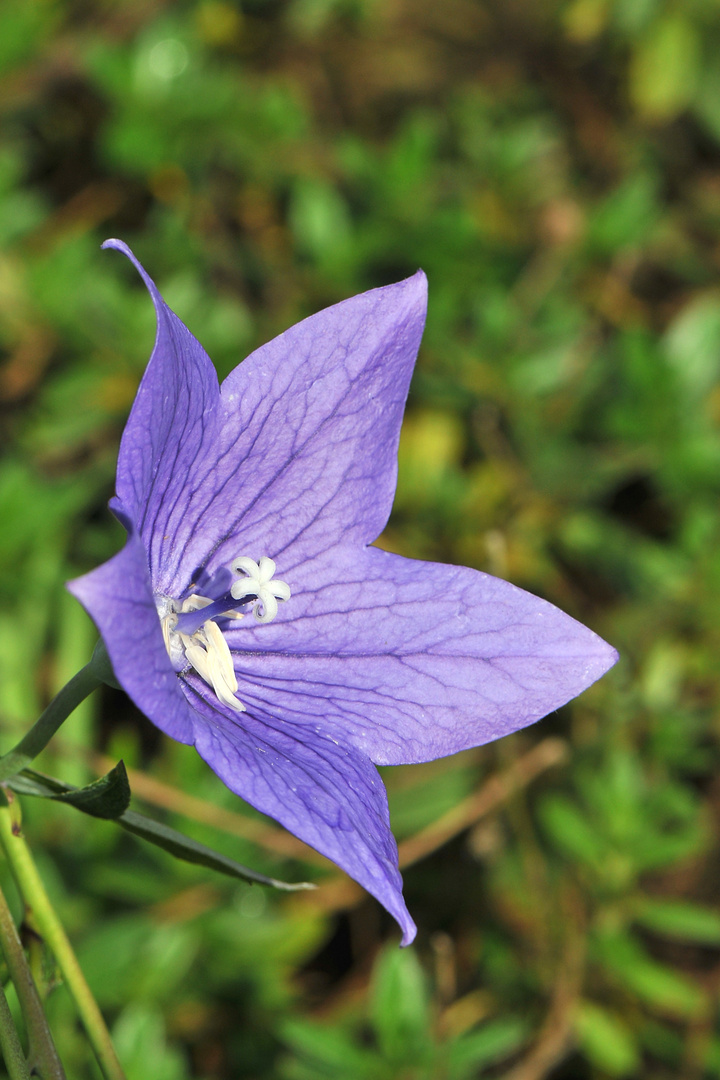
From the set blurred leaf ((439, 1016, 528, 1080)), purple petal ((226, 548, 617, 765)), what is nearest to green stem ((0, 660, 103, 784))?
purple petal ((226, 548, 617, 765))

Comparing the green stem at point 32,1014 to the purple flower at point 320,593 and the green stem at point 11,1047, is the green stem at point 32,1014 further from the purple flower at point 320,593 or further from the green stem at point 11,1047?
the purple flower at point 320,593

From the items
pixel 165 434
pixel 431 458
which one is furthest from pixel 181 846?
pixel 431 458

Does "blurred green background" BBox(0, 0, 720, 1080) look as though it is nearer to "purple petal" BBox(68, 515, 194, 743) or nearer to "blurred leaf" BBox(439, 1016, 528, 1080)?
"blurred leaf" BBox(439, 1016, 528, 1080)

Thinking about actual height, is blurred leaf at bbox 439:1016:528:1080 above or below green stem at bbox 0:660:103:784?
below

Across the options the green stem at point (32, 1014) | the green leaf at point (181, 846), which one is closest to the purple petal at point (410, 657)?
the green leaf at point (181, 846)

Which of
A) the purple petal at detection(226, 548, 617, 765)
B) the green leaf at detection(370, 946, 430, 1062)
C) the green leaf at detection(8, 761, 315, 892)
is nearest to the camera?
the green leaf at detection(8, 761, 315, 892)

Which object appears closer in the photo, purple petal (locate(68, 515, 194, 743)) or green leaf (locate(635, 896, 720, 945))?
purple petal (locate(68, 515, 194, 743))

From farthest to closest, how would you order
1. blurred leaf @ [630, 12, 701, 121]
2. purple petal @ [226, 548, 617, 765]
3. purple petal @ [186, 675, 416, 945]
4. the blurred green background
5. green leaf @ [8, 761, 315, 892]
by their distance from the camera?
blurred leaf @ [630, 12, 701, 121], the blurred green background, purple petal @ [226, 548, 617, 765], green leaf @ [8, 761, 315, 892], purple petal @ [186, 675, 416, 945]

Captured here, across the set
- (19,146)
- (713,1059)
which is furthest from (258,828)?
(19,146)
